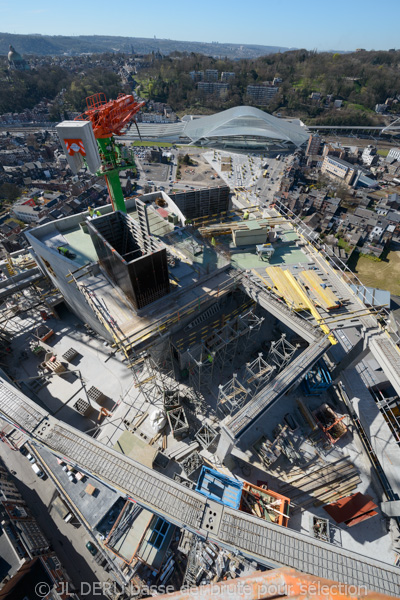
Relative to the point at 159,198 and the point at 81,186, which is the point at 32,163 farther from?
the point at 159,198

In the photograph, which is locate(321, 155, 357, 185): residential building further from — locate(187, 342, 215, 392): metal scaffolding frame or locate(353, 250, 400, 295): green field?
locate(187, 342, 215, 392): metal scaffolding frame

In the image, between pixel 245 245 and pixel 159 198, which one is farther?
pixel 159 198

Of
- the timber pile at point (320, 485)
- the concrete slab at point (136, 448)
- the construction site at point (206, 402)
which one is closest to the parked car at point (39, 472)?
the construction site at point (206, 402)

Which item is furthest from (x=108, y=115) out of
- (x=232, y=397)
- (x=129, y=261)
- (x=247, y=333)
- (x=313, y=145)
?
(x=313, y=145)

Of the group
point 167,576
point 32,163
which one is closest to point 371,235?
point 167,576

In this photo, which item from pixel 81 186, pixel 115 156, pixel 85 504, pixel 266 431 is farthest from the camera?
pixel 81 186
